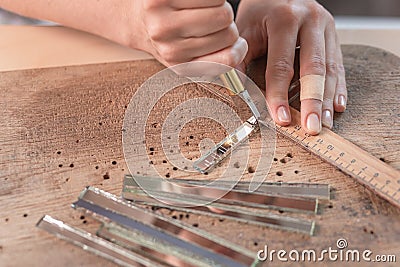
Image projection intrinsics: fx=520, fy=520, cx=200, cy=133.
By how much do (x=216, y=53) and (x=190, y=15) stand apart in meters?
0.10

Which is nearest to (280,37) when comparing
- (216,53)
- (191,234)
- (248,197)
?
(216,53)

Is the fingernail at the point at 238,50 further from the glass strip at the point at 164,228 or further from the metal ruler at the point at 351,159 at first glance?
the glass strip at the point at 164,228

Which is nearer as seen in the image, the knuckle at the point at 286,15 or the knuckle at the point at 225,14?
the knuckle at the point at 225,14

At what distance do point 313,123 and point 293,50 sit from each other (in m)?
0.21

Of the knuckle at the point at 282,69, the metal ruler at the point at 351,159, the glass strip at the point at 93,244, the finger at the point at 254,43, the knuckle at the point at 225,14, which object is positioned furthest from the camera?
the finger at the point at 254,43

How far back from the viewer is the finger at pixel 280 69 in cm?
102

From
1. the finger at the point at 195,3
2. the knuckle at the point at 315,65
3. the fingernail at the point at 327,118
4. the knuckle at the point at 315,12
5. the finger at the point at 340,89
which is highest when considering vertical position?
the finger at the point at 195,3

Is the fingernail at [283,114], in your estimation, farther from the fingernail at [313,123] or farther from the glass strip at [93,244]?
the glass strip at [93,244]

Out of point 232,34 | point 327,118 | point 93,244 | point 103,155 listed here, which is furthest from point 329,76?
point 93,244

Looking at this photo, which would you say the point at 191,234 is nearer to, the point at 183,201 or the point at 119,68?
the point at 183,201

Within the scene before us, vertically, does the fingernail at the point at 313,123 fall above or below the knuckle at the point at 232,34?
below

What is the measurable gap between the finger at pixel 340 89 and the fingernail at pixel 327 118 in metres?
0.04

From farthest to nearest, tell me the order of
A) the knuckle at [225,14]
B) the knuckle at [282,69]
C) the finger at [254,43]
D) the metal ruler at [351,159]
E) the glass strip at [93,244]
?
the finger at [254,43] < the knuckle at [282,69] < the knuckle at [225,14] < the metal ruler at [351,159] < the glass strip at [93,244]

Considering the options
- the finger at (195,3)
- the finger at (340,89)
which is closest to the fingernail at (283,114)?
the finger at (340,89)
